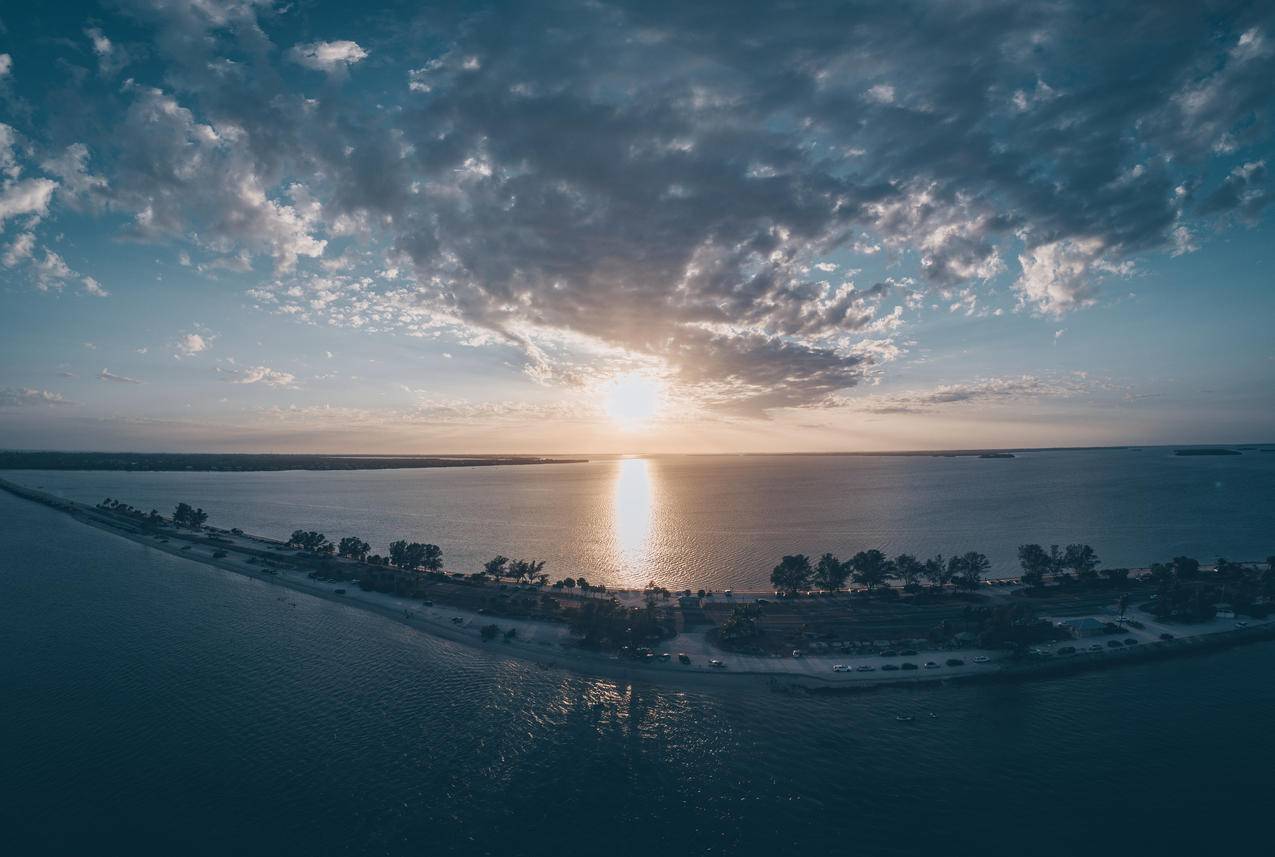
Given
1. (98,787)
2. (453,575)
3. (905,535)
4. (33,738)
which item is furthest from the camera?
(905,535)

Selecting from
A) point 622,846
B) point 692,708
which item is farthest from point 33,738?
point 692,708

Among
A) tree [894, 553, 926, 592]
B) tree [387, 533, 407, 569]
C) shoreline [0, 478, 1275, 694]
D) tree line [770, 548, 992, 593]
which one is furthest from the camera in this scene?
tree [387, 533, 407, 569]

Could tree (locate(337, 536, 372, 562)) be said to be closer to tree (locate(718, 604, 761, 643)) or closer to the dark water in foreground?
the dark water in foreground

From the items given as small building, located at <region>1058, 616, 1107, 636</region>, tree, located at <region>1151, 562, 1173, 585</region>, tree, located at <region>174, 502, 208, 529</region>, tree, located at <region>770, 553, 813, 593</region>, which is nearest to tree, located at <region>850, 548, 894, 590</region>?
tree, located at <region>770, 553, 813, 593</region>

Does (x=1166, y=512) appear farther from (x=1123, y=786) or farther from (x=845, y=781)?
(x=845, y=781)

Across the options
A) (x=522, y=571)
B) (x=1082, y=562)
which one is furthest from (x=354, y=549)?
(x=1082, y=562)

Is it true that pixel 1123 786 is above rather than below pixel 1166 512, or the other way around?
below
